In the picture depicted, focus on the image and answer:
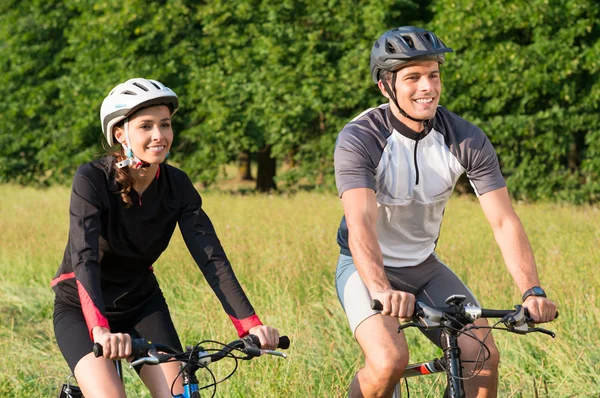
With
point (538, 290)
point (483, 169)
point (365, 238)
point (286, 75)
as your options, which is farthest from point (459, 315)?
point (286, 75)

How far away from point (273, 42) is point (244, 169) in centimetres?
1579

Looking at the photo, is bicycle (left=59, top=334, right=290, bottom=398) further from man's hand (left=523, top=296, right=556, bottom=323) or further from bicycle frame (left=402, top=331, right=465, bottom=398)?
man's hand (left=523, top=296, right=556, bottom=323)

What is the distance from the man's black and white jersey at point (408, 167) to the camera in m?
4.02

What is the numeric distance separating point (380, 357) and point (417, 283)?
0.63m

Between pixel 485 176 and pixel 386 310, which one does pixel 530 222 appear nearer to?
pixel 485 176

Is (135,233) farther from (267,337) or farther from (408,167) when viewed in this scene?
(408,167)

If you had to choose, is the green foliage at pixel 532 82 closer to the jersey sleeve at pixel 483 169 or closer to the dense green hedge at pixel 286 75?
the dense green hedge at pixel 286 75

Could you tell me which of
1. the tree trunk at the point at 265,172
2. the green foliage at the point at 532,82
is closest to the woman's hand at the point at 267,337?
the green foliage at the point at 532,82

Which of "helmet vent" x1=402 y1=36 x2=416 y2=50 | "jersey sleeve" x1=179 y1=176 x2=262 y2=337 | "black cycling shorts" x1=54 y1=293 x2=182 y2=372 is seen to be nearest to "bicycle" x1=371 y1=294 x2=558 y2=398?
"jersey sleeve" x1=179 y1=176 x2=262 y2=337

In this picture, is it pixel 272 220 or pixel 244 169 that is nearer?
pixel 272 220

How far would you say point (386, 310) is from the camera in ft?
11.0

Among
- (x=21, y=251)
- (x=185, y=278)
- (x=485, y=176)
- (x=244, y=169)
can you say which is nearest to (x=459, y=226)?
(x=185, y=278)

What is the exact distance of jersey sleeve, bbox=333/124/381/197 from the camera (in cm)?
393

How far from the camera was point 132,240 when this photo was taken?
12.5 ft
